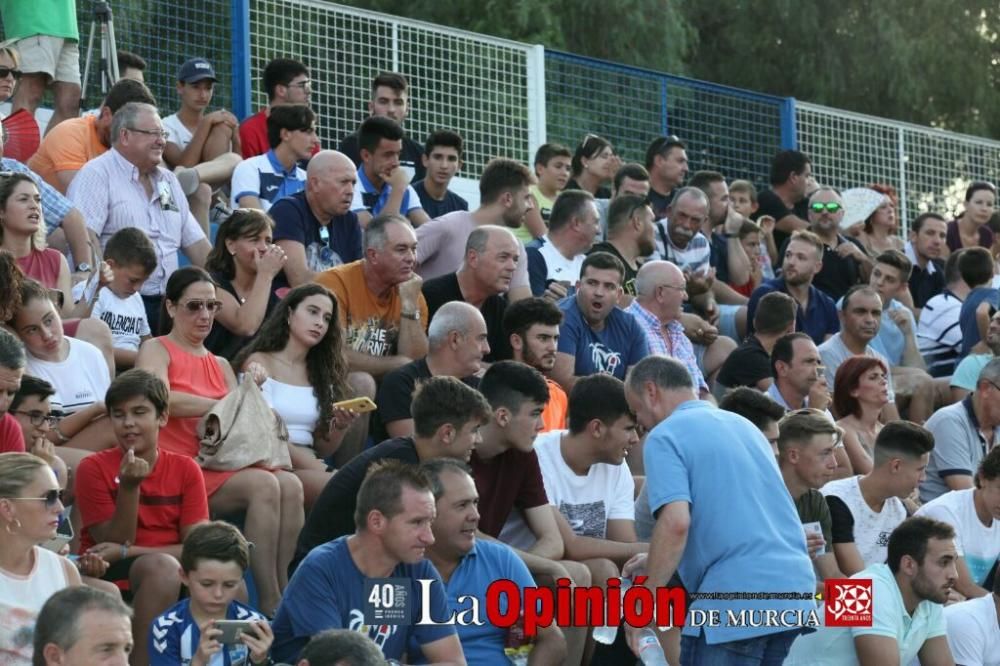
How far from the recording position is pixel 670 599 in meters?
6.91

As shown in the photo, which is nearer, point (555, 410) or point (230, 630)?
point (230, 630)

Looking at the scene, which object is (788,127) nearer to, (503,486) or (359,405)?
(359,405)

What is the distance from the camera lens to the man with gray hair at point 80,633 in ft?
17.9

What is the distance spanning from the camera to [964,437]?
1078 centimetres

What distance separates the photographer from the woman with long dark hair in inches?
344

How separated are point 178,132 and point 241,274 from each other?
8.80ft

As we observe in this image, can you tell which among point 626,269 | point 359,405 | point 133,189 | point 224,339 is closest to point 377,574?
point 359,405

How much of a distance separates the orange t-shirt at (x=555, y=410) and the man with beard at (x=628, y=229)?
210cm

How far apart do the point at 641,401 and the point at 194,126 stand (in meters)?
5.51

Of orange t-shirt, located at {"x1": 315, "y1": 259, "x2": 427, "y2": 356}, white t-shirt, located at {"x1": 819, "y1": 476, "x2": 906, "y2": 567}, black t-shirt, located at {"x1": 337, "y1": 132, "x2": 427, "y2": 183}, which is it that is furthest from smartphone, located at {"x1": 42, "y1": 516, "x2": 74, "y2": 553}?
black t-shirt, located at {"x1": 337, "y1": 132, "x2": 427, "y2": 183}

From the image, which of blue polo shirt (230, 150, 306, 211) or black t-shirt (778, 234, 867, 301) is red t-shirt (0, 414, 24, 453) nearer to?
blue polo shirt (230, 150, 306, 211)

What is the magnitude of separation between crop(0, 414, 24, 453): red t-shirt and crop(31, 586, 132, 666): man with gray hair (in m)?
Answer: 1.91

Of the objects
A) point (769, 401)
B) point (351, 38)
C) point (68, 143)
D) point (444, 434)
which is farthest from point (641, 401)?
point (351, 38)

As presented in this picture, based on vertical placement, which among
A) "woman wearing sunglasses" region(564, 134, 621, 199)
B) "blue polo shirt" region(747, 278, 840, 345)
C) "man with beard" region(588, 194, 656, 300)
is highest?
"woman wearing sunglasses" region(564, 134, 621, 199)
